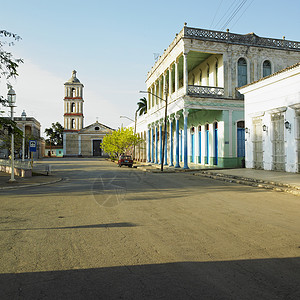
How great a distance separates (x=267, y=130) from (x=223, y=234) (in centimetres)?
1443

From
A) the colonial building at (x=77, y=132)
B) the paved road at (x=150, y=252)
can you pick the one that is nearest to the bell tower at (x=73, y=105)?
the colonial building at (x=77, y=132)

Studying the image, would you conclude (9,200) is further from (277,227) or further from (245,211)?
(277,227)

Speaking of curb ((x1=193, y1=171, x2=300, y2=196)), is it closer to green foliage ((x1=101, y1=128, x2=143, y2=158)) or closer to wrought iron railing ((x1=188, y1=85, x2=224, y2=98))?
wrought iron railing ((x1=188, y1=85, x2=224, y2=98))

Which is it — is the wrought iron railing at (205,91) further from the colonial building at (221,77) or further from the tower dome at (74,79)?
the tower dome at (74,79)

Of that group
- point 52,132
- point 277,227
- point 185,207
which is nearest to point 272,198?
point 185,207

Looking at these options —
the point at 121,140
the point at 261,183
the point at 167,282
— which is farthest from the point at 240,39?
the point at 167,282

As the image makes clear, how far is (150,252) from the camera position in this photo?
Answer: 4.25 m

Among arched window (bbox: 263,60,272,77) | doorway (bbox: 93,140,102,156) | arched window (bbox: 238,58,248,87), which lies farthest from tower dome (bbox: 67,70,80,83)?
arched window (bbox: 263,60,272,77)

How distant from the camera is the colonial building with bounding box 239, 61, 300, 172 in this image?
1573 cm

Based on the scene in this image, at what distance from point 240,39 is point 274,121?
11.0 metres

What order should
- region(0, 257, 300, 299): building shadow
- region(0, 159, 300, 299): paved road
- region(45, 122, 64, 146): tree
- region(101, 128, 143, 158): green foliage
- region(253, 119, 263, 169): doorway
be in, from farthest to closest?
region(45, 122, 64, 146): tree, region(101, 128, 143, 158): green foliage, region(253, 119, 263, 169): doorway, region(0, 159, 300, 299): paved road, region(0, 257, 300, 299): building shadow

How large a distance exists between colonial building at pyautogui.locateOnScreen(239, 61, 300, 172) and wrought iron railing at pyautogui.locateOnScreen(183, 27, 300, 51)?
253 inches

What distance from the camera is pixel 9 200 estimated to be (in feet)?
30.2

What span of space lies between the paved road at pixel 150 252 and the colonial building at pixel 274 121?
9310 mm
